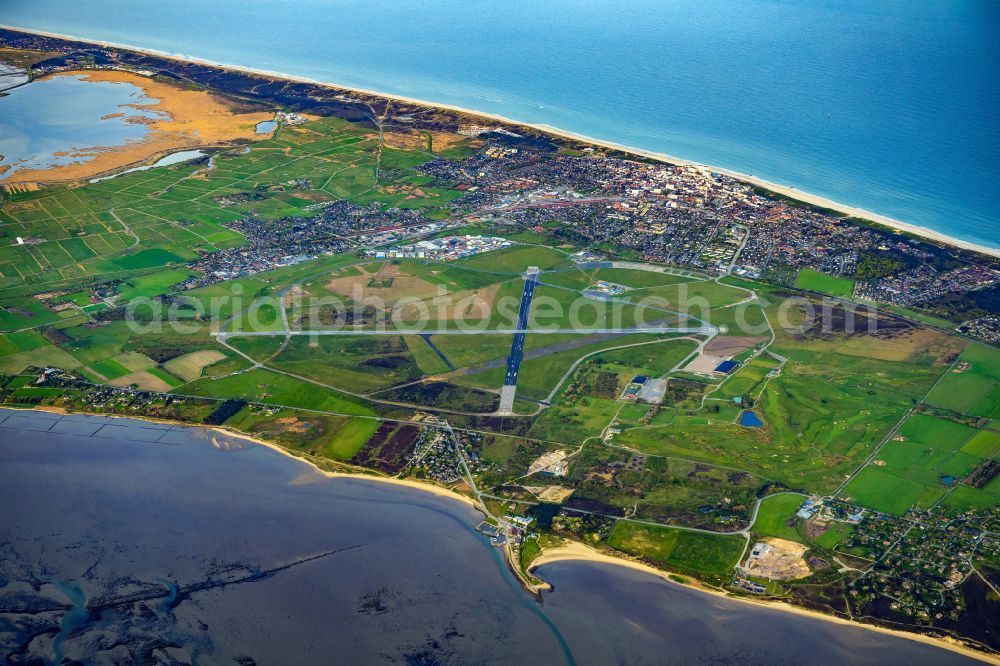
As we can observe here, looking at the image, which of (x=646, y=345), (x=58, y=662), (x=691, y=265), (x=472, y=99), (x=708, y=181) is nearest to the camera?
(x=58, y=662)

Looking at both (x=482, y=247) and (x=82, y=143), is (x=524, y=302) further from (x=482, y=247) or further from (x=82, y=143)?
(x=82, y=143)

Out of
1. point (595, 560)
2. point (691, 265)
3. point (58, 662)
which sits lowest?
point (58, 662)

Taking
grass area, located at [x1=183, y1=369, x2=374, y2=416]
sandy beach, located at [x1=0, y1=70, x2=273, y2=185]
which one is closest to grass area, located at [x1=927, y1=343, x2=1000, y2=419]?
grass area, located at [x1=183, y1=369, x2=374, y2=416]

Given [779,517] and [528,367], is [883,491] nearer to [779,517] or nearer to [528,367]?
[779,517]

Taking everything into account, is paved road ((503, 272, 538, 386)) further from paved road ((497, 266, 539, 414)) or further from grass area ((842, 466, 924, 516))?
grass area ((842, 466, 924, 516))

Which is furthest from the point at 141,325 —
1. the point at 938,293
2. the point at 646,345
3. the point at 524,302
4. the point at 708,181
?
the point at 938,293

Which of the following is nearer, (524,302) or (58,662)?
(58,662)

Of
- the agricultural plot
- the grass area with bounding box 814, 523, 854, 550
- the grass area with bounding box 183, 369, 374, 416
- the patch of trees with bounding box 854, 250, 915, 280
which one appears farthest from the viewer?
the agricultural plot

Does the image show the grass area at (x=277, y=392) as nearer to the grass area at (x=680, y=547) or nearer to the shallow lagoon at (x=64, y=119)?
the grass area at (x=680, y=547)
